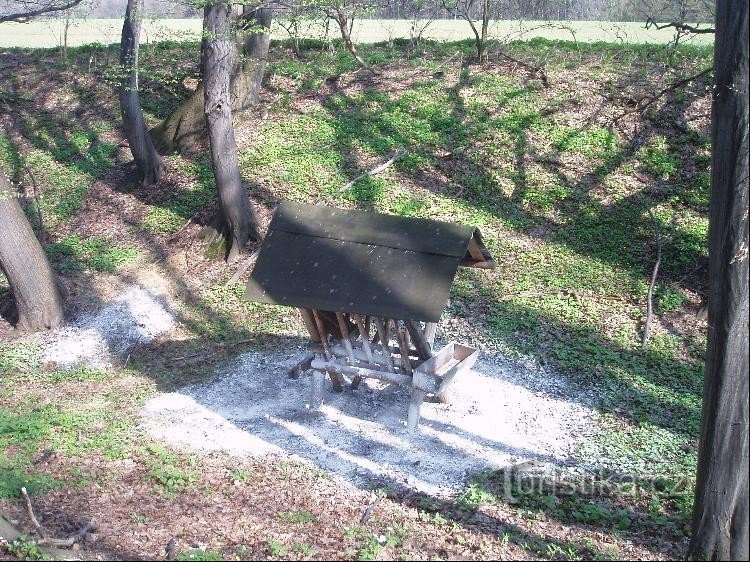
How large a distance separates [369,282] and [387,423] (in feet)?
6.81

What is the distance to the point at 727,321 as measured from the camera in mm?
5859

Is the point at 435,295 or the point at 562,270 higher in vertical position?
the point at 435,295

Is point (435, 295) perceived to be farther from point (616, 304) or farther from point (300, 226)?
point (616, 304)

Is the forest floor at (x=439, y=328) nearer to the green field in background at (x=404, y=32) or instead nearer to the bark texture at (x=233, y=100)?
the bark texture at (x=233, y=100)

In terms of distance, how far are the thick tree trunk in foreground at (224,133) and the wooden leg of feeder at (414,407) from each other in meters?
6.18

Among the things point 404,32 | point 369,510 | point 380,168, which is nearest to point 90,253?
point 380,168

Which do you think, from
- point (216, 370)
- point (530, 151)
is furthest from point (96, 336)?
point (530, 151)

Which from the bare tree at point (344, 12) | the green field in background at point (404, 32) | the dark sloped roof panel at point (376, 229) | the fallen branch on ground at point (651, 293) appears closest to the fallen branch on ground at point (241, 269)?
the dark sloped roof panel at point (376, 229)

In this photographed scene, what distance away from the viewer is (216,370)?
11.0 meters

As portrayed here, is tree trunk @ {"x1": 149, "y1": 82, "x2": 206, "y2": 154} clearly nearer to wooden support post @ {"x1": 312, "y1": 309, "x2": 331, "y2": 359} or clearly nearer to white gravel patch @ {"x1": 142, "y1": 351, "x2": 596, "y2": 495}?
white gravel patch @ {"x1": 142, "y1": 351, "x2": 596, "y2": 495}

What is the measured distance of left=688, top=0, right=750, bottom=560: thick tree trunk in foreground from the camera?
18.8 ft

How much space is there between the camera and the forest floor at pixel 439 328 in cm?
742

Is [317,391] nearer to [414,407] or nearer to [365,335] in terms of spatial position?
[365,335]

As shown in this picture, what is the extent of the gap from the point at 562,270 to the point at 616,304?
125 centimetres
